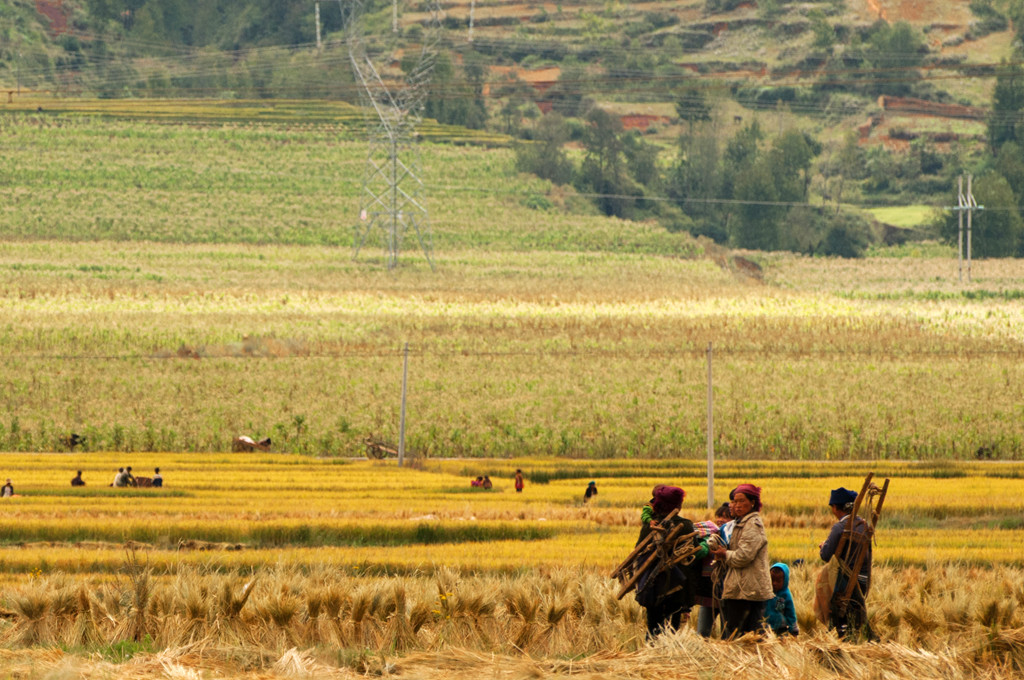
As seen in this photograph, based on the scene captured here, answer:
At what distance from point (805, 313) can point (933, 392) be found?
29.3 metres

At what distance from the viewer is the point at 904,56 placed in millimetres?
186750

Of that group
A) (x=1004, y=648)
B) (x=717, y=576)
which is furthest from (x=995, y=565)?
(x=717, y=576)

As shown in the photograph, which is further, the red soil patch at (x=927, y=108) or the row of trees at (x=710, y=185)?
the red soil patch at (x=927, y=108)

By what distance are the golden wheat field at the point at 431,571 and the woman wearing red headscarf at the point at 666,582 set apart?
1.81 feet

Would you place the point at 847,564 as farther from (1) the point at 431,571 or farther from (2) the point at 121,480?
(2) the point at 121,480

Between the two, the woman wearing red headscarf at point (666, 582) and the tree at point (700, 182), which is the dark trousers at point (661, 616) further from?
the tree at point (700, 182)

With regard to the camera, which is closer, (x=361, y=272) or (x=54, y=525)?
(x=54, y=525)

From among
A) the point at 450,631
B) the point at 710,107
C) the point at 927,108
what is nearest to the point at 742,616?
the point at 450,631

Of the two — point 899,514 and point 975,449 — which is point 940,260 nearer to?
point 975,449

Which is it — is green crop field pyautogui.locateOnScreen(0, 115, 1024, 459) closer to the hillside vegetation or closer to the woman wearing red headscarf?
the hillside vegetation

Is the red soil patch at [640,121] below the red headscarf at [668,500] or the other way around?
the other way around

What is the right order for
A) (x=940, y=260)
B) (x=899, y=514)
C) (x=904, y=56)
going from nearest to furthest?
(x=899, y=514), (x=940, y=260), (x=904, y=56)

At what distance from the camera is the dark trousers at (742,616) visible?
12.3 metres

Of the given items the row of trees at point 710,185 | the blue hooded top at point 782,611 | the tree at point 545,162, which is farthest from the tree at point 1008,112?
the blue hooded top at point 782,611
